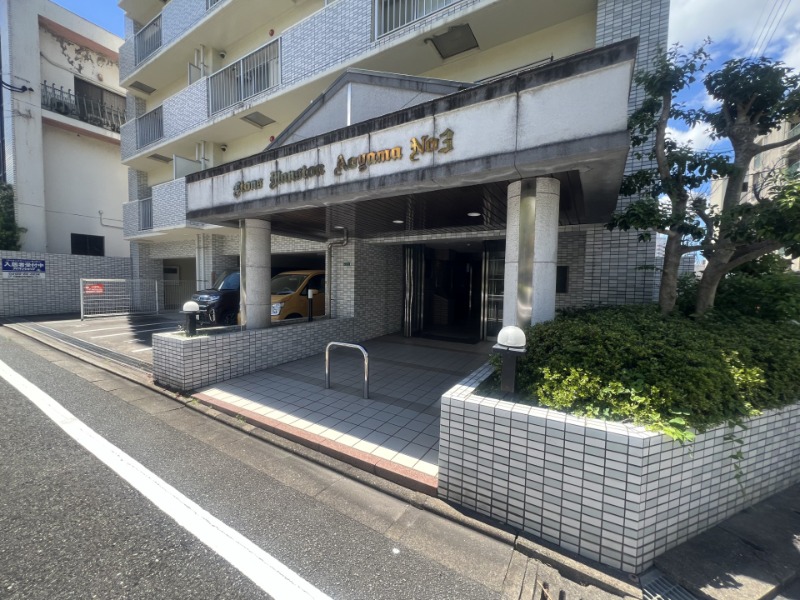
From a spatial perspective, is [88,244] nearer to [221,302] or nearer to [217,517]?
[221,302]

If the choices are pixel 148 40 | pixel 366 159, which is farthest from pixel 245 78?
pixel 366 159

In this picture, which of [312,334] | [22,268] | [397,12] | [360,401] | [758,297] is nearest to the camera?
[758,297]

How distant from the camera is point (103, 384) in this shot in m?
5.88

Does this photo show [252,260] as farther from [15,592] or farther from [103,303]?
[103,303]

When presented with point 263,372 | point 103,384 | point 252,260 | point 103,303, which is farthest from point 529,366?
point 103,303

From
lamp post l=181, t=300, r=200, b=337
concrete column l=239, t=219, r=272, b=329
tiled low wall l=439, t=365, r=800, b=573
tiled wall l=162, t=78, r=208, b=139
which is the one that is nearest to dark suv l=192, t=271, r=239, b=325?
concrete column l=239, t=219, r=272, b=329

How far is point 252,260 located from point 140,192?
12.7m

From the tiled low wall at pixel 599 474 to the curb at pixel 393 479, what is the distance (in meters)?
0.09

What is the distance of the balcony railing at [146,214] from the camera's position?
41.9 feet

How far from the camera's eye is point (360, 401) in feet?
16.9

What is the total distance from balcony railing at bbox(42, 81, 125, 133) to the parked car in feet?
41.7

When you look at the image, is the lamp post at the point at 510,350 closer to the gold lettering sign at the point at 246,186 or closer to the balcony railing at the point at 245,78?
the gold lettering sign at the point at 246,186

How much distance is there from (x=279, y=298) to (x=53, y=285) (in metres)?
11.6

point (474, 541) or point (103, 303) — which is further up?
point (103, 303)
